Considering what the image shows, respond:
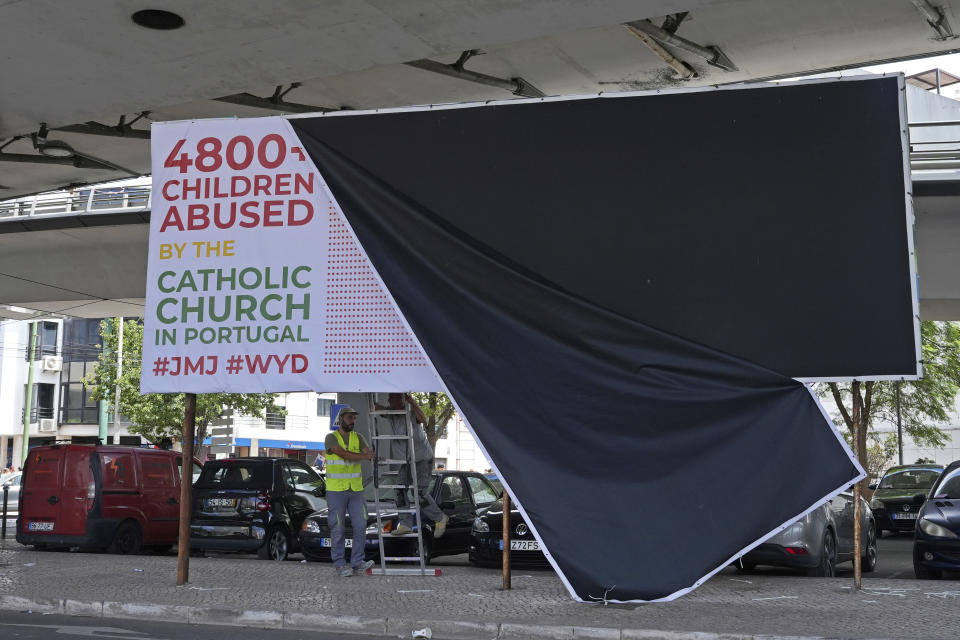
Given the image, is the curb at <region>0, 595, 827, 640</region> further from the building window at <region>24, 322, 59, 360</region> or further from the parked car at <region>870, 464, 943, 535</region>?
the building window at <region>24, 322, 59, 360</region>

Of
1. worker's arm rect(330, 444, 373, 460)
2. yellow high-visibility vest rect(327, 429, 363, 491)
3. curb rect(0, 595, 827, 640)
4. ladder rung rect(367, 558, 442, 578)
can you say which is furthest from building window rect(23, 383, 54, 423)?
curb rect(0, 595, 827, 640)

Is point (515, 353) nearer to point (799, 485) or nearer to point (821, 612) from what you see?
point (799, 485)

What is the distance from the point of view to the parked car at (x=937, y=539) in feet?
39.9

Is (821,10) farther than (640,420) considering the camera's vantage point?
Yes

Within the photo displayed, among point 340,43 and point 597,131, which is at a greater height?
point 340,43

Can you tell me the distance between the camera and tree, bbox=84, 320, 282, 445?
40094 mm

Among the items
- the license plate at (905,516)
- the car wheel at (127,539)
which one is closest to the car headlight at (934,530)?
the license plate at (905,516)

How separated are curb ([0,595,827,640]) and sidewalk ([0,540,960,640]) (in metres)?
0.01

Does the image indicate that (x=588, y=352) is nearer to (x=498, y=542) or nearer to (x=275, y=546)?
(x=498, y=542)

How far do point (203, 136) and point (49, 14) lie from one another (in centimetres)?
204

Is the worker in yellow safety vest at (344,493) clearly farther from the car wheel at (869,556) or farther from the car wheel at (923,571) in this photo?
the car wheel at (869,556)

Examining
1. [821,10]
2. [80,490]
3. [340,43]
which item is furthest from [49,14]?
[821,10]

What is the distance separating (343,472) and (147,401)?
106 feet

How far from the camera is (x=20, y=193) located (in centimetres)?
2325
